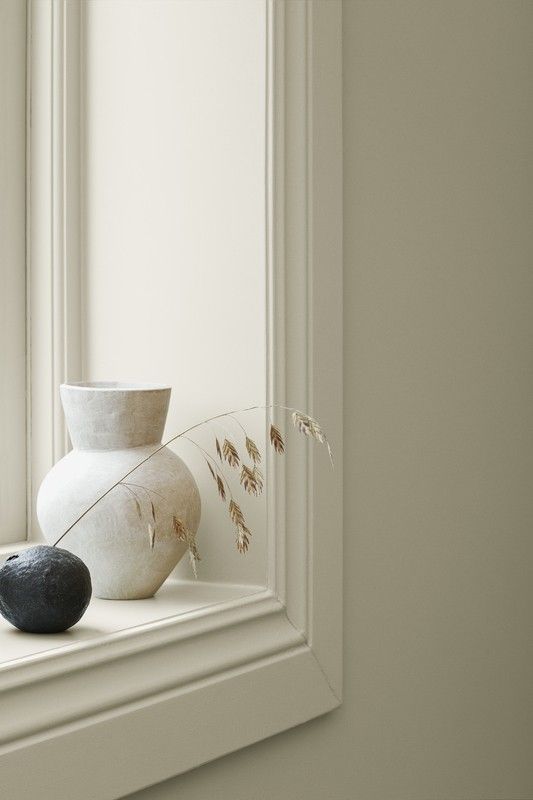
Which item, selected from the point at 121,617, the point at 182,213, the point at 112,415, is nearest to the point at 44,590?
the point at 121,617

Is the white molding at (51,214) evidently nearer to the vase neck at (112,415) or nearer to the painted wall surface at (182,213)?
the painted wall surface at (182,213)

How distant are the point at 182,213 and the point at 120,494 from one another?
349mm

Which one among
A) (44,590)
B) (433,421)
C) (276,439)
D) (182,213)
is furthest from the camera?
(433,421)

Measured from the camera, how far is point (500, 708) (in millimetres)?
1572

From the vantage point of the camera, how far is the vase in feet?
3.59

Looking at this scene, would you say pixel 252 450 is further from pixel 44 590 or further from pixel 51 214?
pixel 51 214

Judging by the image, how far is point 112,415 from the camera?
1133mm

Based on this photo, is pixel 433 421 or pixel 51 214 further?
pixel 433 421

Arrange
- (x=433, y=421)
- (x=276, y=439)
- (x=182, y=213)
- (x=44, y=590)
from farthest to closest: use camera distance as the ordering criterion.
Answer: (x=433, y=421) < (x=182, y=213) < (x=276, y=439) < (x=44, y=590)

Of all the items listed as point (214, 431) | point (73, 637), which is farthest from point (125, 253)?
point (73, 637)

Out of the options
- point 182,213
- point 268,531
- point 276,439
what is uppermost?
point 182,213

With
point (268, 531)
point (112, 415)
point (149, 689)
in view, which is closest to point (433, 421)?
point (268, 531)

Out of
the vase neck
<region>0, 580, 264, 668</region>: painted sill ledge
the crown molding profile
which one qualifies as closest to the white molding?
the crown molding profile

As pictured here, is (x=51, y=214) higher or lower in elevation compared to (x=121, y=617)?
higher
